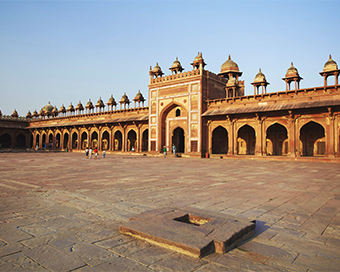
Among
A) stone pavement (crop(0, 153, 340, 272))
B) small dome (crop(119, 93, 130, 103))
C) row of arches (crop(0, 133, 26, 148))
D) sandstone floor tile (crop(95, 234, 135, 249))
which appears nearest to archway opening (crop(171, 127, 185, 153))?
small dome (crop(119, 93, 130, 103))

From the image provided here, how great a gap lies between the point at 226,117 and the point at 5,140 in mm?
47410

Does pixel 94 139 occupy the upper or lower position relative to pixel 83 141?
upper

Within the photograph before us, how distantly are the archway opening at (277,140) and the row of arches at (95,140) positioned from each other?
1608 cm

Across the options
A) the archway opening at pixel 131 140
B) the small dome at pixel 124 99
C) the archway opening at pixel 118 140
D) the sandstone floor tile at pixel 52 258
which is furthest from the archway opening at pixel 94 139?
the sandstone floor tile at pixel 52 258

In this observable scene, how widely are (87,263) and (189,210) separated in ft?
6.44

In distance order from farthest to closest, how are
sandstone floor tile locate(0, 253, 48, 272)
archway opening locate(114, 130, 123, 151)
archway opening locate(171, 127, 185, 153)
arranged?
archway opening locate(114, 130, 123, 151)
archway opening locate(171, 127, 185, 153)
sandstone floor tile locate(0, 253, 48, 272)

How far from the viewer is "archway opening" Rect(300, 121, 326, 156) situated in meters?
23.7

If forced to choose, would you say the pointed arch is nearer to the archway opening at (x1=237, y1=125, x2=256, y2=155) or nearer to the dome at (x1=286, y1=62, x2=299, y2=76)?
the archway opening at (x1=237, y1=125, x2=256, y2=155)

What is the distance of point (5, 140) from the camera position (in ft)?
171

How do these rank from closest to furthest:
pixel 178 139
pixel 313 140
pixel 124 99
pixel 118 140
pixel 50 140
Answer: pixel 313 140 → pixel 178 139 → pixel 124 99 → pixel 118 140 → pixel 50 140

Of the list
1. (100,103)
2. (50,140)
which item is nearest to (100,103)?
(100,103)

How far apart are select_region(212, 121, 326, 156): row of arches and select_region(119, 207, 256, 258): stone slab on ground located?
2305cm

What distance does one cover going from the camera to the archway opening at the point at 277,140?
25828mm

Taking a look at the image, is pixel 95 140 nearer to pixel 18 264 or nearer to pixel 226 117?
pixel 226 117
